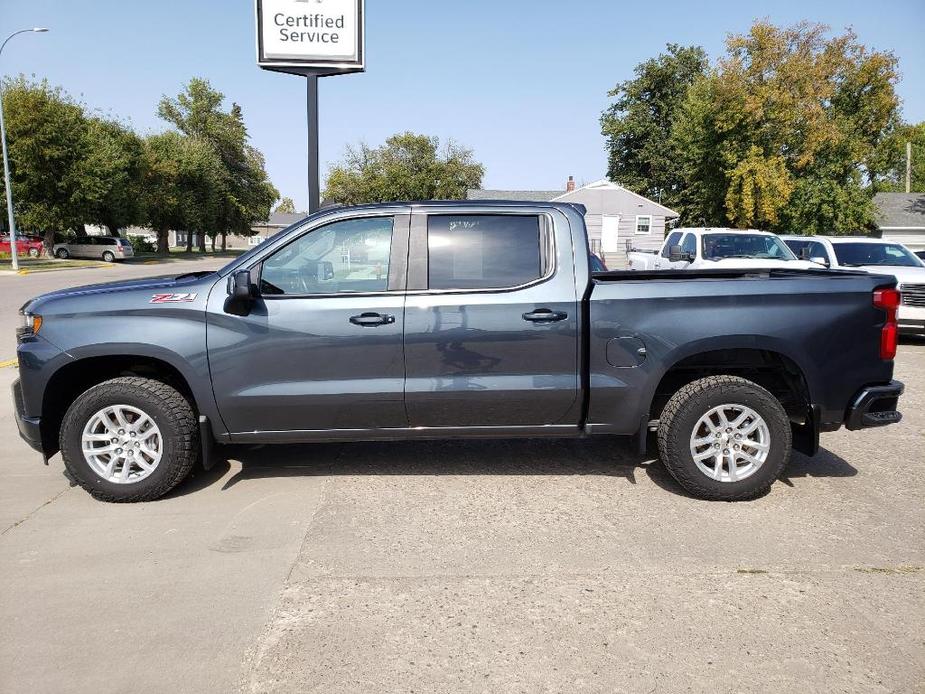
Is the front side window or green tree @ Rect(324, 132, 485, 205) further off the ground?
green tree @ Rect(324, 132, 485, 205)

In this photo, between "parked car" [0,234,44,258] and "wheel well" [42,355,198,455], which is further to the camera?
"parked car" [0,234,44,258]

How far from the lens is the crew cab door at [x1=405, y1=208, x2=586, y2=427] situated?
4379 mm

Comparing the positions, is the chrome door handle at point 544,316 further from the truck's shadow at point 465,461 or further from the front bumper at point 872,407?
the front bumper at point 872,407

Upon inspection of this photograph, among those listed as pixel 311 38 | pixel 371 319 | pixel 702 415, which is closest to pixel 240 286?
pixel 371 319

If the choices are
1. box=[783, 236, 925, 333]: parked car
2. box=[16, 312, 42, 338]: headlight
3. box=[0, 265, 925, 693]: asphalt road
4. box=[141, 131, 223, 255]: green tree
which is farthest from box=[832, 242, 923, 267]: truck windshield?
box=[141, 131, 223, 255]: green tree

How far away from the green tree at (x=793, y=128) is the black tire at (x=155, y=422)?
1336 inches

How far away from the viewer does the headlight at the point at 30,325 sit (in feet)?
14.4

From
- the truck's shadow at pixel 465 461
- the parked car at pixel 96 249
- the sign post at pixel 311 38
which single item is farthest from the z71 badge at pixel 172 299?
the parked car at pixel 96 249

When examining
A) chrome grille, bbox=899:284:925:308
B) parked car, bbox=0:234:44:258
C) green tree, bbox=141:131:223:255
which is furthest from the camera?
green tree, bbox=141:131:223:255

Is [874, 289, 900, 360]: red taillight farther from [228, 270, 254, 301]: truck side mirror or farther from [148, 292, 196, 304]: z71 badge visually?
[148, 292, 196, 304]: z71 badge

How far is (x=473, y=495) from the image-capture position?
462 centimetres

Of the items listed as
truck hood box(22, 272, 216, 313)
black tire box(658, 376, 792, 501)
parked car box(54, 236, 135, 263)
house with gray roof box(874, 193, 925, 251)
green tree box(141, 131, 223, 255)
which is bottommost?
black tire box(658, 376, 792, 501)

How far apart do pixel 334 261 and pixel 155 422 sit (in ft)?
5.06

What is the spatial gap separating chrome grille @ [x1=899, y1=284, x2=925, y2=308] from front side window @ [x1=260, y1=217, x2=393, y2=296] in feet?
33.0
